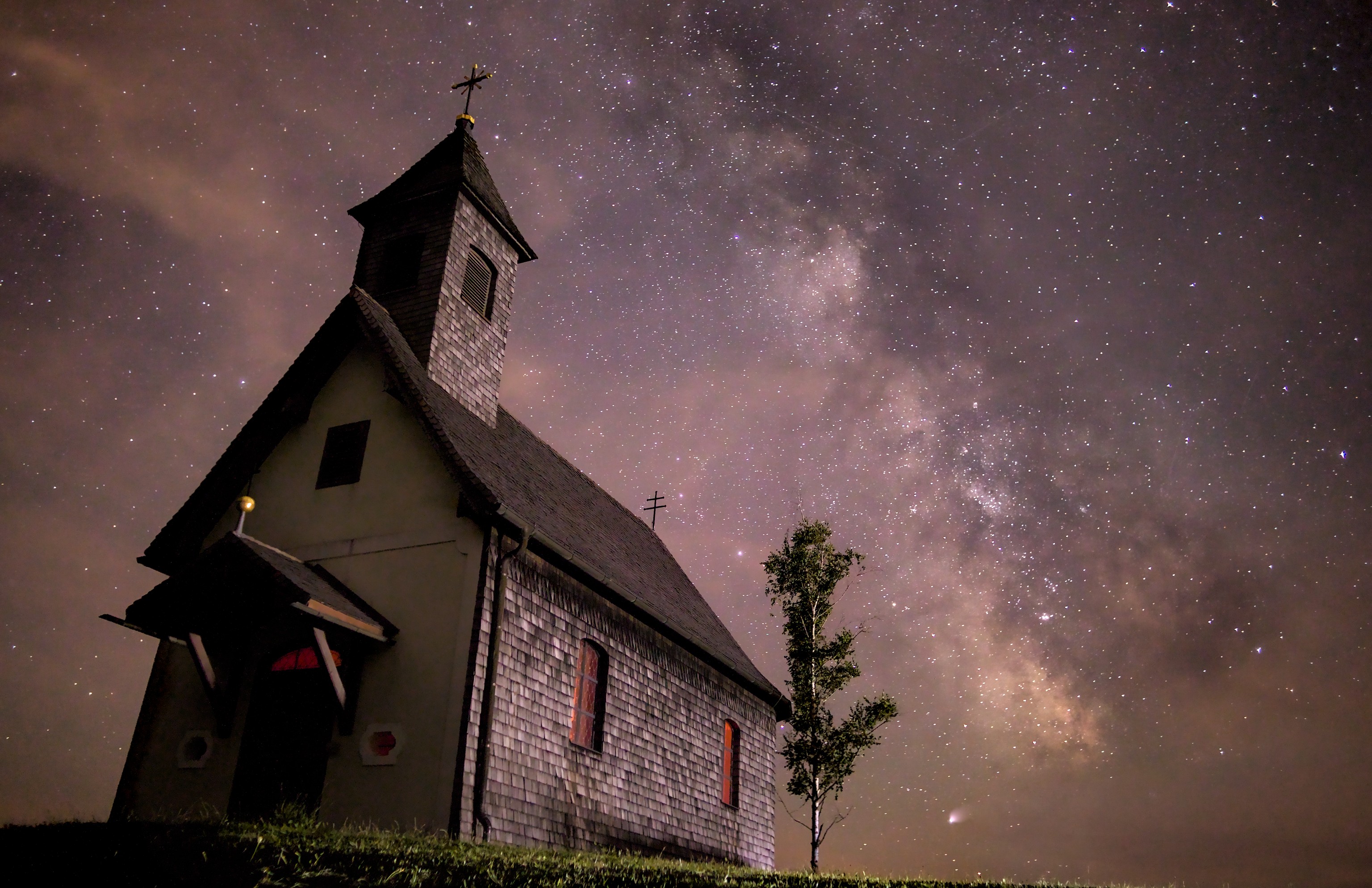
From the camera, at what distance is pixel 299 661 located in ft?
46.6

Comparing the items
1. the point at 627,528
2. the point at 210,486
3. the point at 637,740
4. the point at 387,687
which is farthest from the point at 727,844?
the point at 210,486

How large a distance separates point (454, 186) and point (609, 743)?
10696 mm

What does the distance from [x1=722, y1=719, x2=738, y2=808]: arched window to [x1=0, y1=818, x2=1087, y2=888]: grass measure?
9.45 meters

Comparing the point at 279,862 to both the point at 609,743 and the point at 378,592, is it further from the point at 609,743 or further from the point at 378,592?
the point at 609,743

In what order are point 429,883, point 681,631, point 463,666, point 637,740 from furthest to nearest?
point 681,631
point 637,740
point 463,666
point 429,883

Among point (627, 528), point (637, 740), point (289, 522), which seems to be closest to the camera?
point (289, 522)

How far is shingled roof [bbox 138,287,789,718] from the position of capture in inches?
574

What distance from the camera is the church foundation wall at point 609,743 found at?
44.1 ft

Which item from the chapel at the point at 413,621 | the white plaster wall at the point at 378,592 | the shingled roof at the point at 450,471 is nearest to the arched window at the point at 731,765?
the chapel at the point at 413,621

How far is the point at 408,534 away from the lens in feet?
47.1

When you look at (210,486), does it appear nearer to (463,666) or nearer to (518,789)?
(463,666)

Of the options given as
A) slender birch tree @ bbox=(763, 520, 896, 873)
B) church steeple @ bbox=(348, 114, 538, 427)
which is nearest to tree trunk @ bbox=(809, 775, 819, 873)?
slender birch tree @ bbox=(763, 520, 896, 873)

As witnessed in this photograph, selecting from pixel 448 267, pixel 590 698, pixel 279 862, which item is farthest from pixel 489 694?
pixel 448 267

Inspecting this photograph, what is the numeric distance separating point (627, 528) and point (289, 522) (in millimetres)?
9380
